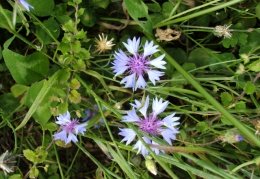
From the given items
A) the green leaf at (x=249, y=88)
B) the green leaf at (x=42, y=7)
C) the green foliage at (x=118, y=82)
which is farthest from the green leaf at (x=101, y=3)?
the green leaf at (x=249, y=88)

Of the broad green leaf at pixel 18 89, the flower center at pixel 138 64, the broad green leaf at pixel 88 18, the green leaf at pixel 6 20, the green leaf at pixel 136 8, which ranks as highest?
the green leaf at pixel 136 8

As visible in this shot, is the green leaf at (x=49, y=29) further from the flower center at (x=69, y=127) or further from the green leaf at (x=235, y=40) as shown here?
the green leaf at (x=235, y=40)

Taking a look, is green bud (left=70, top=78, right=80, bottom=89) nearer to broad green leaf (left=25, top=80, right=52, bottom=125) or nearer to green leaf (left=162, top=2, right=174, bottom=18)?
broad green leaf (left=25, top=80, right=52, bottom=125)

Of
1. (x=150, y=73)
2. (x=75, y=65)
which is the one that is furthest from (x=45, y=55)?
(x=150, y=73)

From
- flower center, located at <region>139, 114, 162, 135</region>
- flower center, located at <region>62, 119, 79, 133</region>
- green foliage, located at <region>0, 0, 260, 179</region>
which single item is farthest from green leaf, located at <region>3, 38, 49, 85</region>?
flower center, located at <region>139, 114, 162, 135</region>

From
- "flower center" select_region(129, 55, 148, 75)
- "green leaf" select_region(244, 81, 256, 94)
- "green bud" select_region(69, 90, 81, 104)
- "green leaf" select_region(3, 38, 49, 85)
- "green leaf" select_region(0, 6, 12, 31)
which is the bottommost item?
"green bud" select_region(69, 90, 81, 104)

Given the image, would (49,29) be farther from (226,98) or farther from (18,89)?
(226,98)

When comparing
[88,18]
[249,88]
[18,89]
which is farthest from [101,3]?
[249,88]
